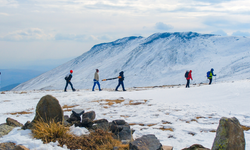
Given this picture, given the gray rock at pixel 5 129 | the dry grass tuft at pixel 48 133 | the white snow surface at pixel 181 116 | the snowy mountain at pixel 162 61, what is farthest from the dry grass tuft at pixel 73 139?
the snowy mountain at pixel 162 61

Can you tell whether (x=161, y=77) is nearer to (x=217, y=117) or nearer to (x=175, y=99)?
(x=175, y=99)

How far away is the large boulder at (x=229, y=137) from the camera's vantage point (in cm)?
393

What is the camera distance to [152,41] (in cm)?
7600

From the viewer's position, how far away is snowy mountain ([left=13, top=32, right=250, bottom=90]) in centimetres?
4527

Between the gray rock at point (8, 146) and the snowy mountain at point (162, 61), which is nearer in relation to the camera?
the gray rock at point (8, 146)

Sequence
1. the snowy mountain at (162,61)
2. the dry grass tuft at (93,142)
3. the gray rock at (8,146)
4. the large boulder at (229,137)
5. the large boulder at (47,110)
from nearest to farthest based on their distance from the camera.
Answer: the large boulder at (229,137), the gray rock at (8,146), the dry grass tuft at (93,142), the large boulder at (47,110), the snowy mountain at (162,61)

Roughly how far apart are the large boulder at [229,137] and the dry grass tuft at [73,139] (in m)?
2.06

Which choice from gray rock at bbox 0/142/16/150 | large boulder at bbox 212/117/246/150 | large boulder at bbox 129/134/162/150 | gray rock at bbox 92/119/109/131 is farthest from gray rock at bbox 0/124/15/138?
large boulder at bbox 212/117/246/150

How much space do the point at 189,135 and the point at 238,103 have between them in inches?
189

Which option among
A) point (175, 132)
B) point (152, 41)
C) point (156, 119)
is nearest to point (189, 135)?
point (175, 132)

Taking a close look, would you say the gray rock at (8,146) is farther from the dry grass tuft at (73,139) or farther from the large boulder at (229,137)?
the large boulder at (229,137)

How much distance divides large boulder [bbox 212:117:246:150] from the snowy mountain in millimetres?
36858

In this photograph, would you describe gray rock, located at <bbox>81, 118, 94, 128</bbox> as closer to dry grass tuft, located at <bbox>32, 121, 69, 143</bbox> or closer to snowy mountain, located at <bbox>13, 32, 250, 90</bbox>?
dry grass tuft, located at <bbox>32, 121, 69, 143</bbox>

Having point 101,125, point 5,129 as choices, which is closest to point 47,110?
point 5,129
